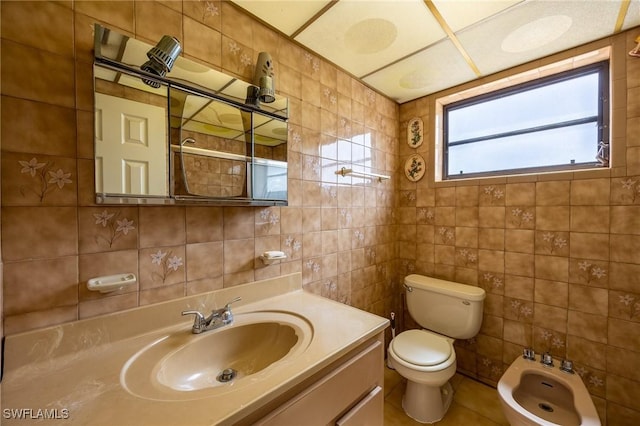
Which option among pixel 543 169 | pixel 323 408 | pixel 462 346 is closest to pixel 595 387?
pixel 462 346

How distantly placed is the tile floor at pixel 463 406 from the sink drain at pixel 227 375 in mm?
1132

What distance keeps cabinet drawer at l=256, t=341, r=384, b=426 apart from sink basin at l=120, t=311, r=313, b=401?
0.34 feet

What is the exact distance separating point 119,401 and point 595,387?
2196mm

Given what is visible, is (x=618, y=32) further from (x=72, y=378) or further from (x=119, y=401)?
(x=72, y=378)

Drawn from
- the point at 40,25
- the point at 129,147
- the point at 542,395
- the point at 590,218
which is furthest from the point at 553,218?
the point at 40,25

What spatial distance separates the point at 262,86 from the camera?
1.04 m

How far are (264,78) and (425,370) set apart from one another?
5.49ft

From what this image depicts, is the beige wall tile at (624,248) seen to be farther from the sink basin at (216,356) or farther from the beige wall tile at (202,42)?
the beige wall tile at (202,42)

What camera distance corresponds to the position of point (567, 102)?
1503 mm

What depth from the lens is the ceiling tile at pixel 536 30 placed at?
1.09 metres

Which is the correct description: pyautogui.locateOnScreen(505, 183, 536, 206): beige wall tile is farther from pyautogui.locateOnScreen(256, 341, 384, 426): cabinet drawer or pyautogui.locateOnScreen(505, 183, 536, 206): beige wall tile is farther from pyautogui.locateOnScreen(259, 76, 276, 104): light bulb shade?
pyautogui.locateOnScreen(259, 76, 276, 104): light bulb shade

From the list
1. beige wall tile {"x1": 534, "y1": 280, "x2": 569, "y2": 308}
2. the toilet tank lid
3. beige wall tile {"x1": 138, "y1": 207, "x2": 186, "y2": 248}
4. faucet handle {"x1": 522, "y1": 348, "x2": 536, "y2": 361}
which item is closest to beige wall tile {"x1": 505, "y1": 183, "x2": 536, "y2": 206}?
beige wall tile {"x1": 534, "y1": 280, "x2": 569, "y2": 308}

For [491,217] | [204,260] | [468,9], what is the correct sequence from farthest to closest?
[491,217], [468,9], [204,260]

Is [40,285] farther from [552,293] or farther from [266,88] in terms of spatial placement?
[552,293]
